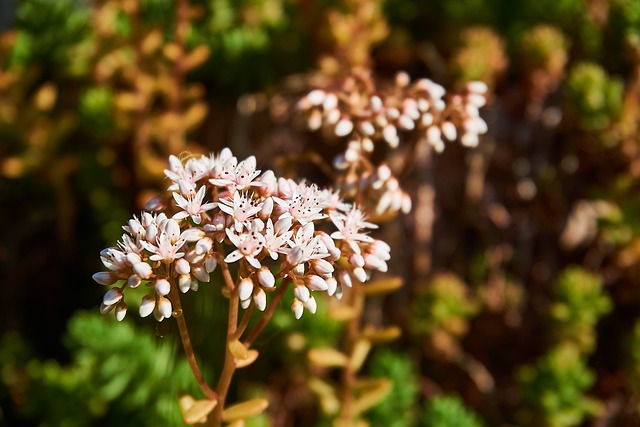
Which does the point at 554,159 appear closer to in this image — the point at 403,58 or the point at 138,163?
the point at 403,58

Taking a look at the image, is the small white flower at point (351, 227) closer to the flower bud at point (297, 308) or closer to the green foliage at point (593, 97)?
the flower bud at point (297, 308)

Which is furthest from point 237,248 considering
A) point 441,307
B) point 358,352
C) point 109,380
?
point 441,307

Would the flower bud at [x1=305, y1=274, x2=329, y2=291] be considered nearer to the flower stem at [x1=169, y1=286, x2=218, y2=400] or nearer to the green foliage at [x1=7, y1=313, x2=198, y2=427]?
the flower stem at [x1=169, y1=286, x2=218, y2=400]

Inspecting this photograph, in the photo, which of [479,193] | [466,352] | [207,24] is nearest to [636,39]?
[479,193]

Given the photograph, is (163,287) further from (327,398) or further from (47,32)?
(47,32)

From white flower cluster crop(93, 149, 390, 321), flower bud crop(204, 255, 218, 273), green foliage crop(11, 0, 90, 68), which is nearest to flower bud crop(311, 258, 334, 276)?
white flower cluster crop(93, 149, 390, 321)

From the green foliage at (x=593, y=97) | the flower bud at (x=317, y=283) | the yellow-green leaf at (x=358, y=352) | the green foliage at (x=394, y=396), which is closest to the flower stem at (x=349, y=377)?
the yellow-green leaf at (x=358, y=352)
